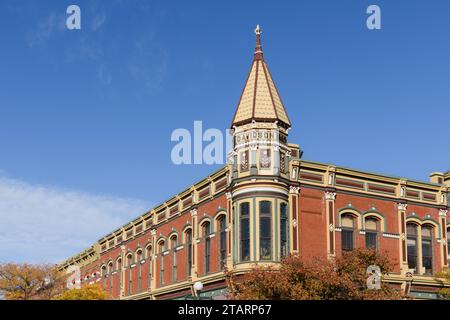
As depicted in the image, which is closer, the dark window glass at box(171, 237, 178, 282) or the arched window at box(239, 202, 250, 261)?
the arched window at box(239, 202, 250, 261)

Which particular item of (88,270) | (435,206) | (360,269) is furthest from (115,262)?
(360,269)

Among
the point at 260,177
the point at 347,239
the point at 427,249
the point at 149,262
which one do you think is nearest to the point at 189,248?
the point at 149,262

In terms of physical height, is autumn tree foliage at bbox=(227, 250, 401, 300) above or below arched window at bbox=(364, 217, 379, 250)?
below

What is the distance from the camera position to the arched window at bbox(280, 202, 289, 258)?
35.4 metres

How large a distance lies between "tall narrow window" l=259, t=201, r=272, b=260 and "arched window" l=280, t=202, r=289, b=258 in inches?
26.6

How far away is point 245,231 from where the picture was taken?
3572 cm

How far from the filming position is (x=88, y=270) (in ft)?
227

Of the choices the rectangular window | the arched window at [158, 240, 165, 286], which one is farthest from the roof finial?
the arched window at [158, 240, 165, 286]

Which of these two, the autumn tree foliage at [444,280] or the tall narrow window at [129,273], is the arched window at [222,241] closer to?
the autumn tree foliage at [444,280]

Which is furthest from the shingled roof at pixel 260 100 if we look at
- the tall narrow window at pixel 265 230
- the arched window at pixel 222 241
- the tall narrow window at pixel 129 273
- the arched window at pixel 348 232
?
the tall narrow window at pixel 129 273

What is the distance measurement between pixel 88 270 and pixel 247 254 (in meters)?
37.7

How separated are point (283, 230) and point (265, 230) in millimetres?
1068

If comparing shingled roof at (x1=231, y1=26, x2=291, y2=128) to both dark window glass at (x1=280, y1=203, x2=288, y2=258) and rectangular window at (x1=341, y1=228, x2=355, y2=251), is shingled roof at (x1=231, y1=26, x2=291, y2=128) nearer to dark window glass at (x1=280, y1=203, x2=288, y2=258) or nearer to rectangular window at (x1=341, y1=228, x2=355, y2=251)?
dark window glass at (x1=280, y1=203, x2=288, y2=258)

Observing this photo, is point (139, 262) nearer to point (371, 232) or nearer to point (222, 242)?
point (222, 242)
